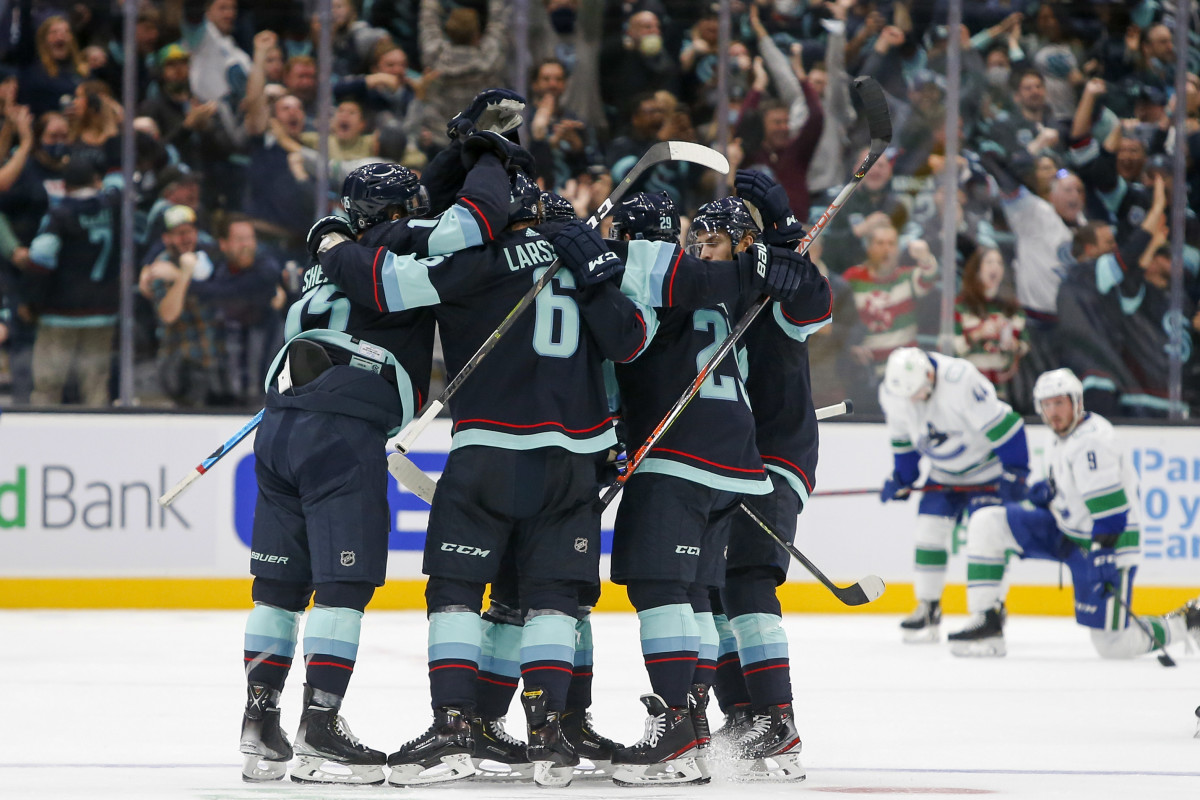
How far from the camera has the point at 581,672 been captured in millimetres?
3512

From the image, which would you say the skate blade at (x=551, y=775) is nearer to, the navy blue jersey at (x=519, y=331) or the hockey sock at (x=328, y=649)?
the hockey sock at (x=328, y=649)

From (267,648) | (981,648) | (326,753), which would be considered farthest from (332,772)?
(981,648)

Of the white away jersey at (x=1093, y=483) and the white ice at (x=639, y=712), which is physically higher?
the white away jersey at (x=1093, y=483)

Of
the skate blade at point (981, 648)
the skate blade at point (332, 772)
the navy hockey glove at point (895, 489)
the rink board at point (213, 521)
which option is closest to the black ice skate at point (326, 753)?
the skate blade at point (332, 772)

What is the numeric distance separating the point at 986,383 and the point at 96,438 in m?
3.91

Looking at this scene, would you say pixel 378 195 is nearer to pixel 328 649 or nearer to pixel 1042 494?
pixel 328 649

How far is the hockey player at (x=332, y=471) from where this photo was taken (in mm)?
3256

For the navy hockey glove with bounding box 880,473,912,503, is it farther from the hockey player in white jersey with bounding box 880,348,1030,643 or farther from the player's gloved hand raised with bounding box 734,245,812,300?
the player's gloved hand raised with bounding box 734,245,812,300

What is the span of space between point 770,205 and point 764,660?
103 centimetres

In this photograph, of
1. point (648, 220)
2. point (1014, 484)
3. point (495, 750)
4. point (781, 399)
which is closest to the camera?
point (495, 750)

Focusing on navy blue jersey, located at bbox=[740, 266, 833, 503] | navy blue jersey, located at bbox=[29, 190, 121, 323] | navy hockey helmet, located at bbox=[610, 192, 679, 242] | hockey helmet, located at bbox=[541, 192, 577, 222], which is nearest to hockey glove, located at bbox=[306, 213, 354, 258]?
hockey helmet, located at bbox=[541, 192, 577, 222]

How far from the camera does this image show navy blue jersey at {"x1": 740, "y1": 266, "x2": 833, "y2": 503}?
12.3 ft

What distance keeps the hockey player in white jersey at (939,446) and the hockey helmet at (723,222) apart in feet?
9.65

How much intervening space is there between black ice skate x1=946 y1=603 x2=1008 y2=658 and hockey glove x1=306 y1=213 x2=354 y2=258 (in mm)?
3510
